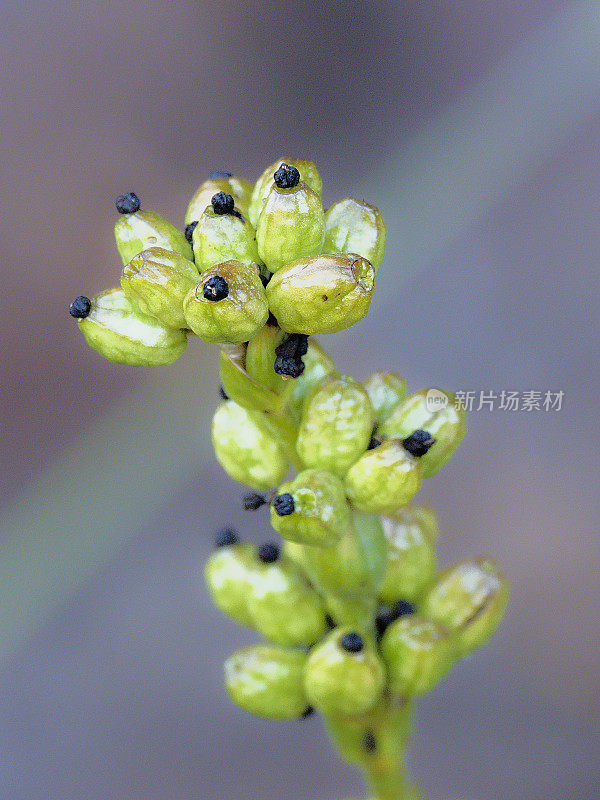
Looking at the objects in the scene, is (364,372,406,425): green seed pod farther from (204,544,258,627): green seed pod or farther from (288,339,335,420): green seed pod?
(204,544,258,627): green seed pod

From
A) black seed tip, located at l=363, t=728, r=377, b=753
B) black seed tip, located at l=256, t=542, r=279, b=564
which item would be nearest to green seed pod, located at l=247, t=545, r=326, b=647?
black seed tip, located at l=256, t=542, r=279, b=564

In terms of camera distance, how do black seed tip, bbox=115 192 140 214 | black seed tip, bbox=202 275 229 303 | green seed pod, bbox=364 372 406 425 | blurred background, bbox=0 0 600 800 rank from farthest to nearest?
1. blurred background, bbox=0 0 600 800
2. green seed pod, bbox=364 372 406 425
3. black seed tip, bbox=115 192 140 214
4. black seed tip, bbox=202 275 229 303

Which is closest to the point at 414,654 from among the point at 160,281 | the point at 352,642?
the point at 352,642

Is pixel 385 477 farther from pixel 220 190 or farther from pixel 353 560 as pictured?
pixel 220 190

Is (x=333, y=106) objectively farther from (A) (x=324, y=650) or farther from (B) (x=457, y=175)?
(A) (x=324, y=650)

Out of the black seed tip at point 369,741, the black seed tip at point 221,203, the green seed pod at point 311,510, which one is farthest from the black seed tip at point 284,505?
the black seed tip at point 369,741

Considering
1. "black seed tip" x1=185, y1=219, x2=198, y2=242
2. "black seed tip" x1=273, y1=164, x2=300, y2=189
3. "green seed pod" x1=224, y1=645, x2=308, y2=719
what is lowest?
"green seed pod" x1=224, y1=645, x2=308, y2=719

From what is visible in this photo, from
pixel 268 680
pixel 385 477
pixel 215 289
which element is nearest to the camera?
pixel 215 289

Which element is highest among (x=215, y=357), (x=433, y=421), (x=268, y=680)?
(x=215, y=357)

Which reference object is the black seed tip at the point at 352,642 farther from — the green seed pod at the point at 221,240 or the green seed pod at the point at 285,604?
the green seed pod at the point at 221,240
